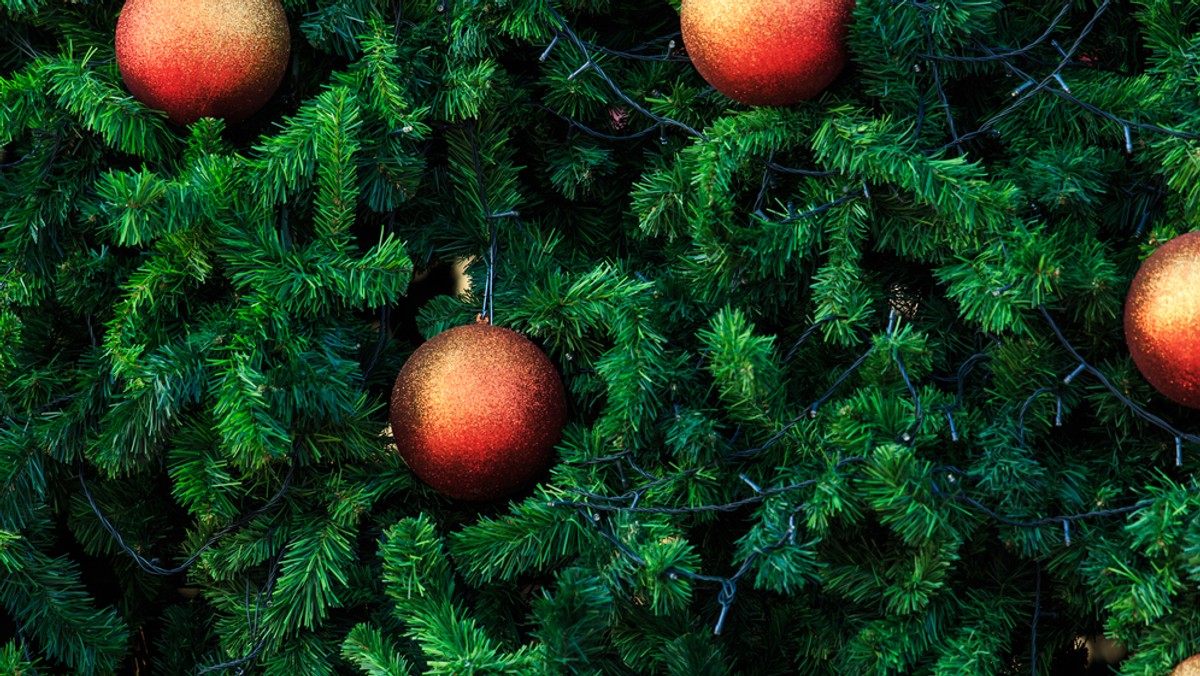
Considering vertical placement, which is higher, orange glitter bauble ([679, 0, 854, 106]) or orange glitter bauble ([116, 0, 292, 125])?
orange glitter bauble ([679, 0, 854, 106])

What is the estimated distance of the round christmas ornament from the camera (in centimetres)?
67

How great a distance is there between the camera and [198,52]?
86 cm

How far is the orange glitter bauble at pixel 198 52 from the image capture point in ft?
2.81

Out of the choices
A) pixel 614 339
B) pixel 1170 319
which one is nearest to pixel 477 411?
pixel 614 339

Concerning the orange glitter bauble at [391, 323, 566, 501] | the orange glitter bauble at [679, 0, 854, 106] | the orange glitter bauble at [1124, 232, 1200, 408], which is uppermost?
the orange glitter bauble at [679, 0, 854, 106]

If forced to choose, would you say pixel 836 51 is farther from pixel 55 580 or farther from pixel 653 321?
pixel 55 580

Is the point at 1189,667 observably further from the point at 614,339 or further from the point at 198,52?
the point at 198,52

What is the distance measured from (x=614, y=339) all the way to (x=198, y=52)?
36cm

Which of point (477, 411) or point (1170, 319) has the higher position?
point (1170, 319)

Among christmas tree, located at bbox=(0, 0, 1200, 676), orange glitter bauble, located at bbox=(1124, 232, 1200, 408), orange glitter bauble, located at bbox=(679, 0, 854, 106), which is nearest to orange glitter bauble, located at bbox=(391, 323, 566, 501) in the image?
christmas tree, located at bbox=(0, 0, 1200, 676)

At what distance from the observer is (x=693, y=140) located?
89 cm

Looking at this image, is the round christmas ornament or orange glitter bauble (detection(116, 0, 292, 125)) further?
A: orange glitter bauble (detection(116, 0, 292, 125))

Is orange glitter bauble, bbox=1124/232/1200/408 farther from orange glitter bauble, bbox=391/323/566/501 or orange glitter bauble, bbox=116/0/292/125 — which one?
orange glitter bauble, bbox=116/0/292/125

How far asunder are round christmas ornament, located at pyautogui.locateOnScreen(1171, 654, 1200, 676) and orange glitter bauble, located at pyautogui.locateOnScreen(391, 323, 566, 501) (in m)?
0.41
